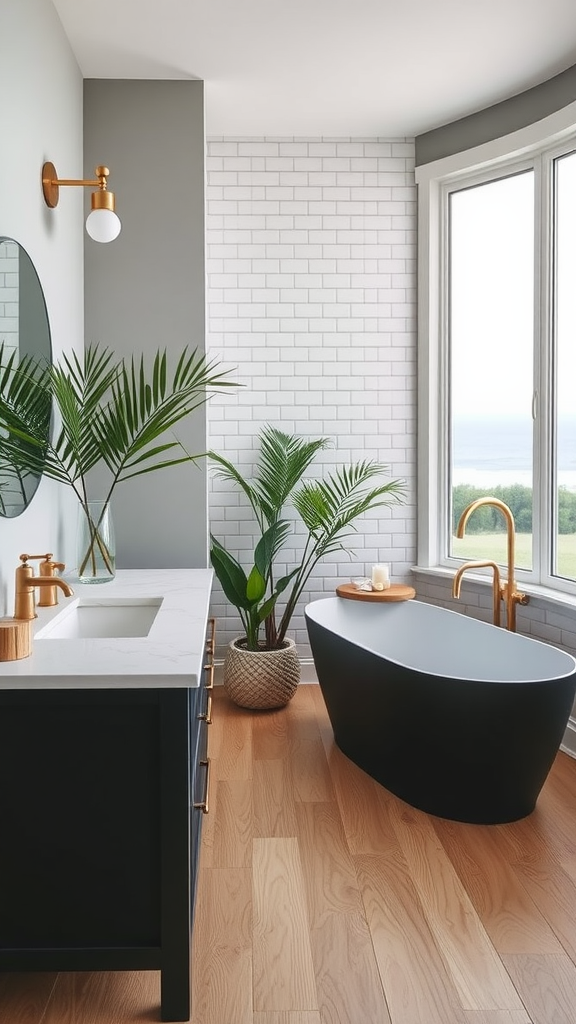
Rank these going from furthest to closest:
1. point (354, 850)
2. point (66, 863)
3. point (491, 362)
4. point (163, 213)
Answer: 1. point (491, 362)
2. point (163, 213)
3. point (354, 850)
4. point (66, 863)

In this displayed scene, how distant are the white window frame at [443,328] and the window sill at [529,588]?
0.06 ft

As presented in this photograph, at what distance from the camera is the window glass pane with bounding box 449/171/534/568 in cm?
418

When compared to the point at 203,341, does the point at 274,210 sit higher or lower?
higher

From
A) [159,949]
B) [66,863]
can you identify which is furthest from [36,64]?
[159,949]

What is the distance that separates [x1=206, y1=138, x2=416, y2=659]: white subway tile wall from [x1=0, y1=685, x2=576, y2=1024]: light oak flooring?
179 cm

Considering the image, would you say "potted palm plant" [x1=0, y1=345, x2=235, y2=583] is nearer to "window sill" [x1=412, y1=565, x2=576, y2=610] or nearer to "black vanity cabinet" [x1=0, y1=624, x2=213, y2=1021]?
"black vanity cabinet" [x1=0, y1=624, x2=213, y2=1021]

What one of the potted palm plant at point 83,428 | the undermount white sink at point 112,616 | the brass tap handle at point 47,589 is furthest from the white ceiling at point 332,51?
the undermount white sink at point 112,616

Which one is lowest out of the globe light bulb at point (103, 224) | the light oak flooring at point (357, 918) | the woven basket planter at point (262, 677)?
the light oak flooring at point (357, 918)

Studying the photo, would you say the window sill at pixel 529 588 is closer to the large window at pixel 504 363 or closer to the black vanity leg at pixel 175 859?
the large window at pixel 504 363

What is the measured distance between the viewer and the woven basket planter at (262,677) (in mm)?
4145

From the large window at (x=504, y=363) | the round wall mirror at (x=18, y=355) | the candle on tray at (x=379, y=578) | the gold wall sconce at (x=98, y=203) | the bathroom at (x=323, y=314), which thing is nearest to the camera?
the round wall mirror at (x=18, y=355)

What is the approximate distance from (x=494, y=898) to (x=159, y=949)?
1069 millimetres

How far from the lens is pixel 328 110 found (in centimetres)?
421

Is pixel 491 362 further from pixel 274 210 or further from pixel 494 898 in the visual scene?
pixel 494 898
